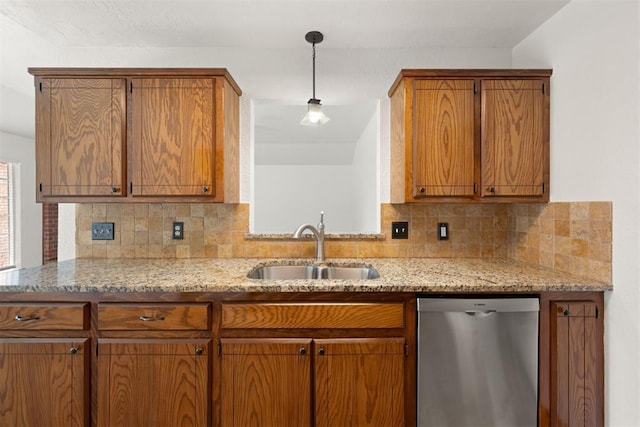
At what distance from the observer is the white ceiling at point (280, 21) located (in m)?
1.83

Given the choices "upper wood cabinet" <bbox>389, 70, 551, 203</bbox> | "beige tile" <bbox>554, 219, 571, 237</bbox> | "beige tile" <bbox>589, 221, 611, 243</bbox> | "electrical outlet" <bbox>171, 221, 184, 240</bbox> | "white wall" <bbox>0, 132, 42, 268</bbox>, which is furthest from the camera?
"white wall" <bbox>0, 132, 42, 268</bbox>

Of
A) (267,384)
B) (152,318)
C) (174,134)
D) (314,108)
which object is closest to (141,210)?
(174,134)

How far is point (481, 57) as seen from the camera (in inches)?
90.7

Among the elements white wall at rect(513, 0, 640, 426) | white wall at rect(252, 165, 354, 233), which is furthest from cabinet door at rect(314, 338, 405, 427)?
white wall at rect(252, 165, 354, 233)

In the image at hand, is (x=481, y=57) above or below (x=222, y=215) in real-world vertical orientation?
above

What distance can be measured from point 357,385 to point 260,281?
644 mm

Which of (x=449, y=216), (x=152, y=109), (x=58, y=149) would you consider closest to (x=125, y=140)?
(x=152, y=109)

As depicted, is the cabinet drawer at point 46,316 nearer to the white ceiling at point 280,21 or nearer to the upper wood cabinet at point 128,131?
the upper wood cabinet at point 128,131

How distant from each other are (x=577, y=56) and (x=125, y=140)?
7.90 ft

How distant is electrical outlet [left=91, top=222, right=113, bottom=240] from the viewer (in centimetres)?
227

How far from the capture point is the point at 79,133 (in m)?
1.90

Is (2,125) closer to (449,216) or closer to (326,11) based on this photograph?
(326,11)

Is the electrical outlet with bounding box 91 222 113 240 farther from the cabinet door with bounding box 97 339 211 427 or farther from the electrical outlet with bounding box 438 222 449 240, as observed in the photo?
the electrical outlet with bounding box 438 222 449 240

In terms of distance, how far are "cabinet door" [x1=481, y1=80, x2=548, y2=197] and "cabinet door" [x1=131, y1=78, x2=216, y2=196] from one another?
1.53 m
